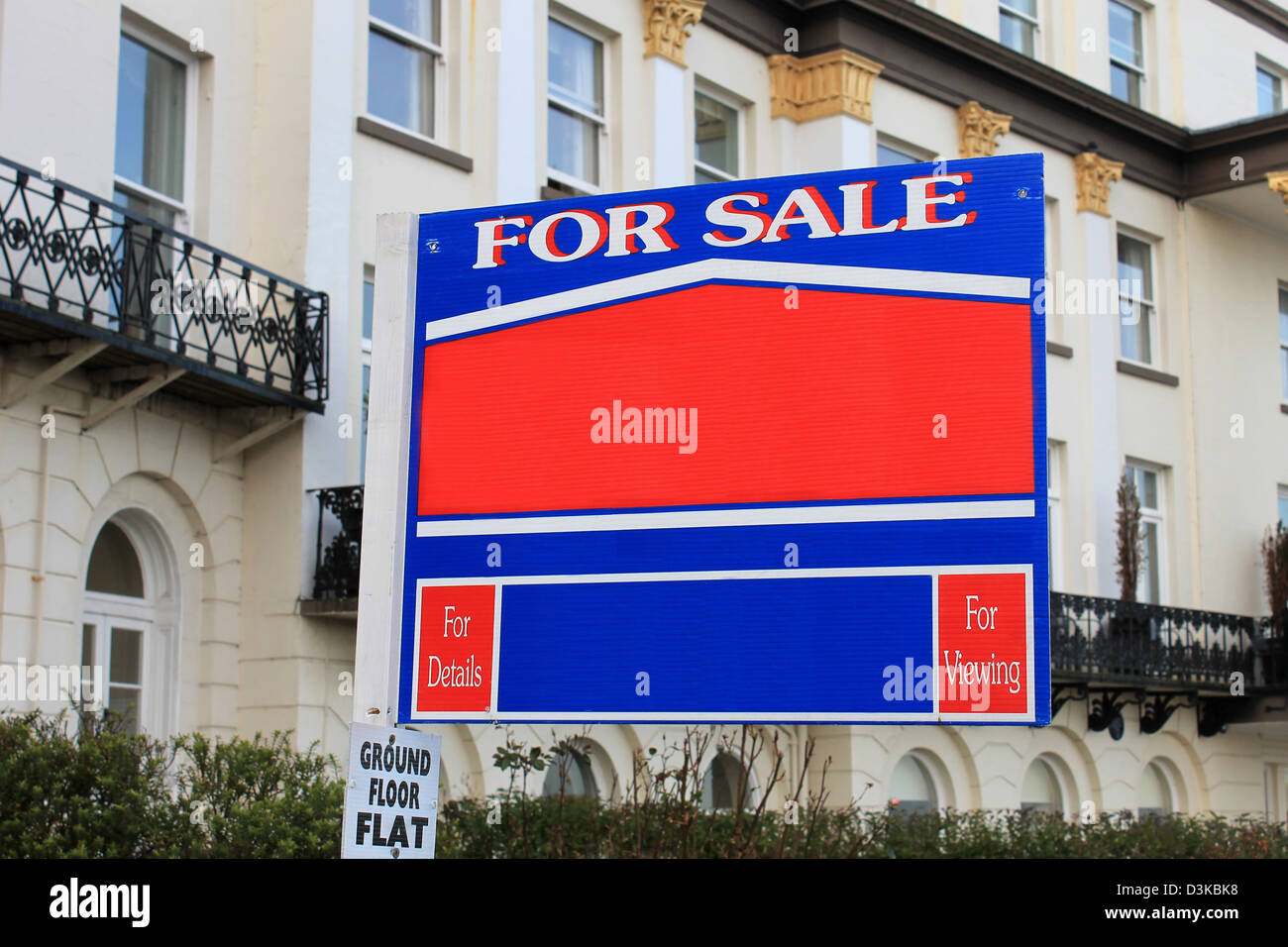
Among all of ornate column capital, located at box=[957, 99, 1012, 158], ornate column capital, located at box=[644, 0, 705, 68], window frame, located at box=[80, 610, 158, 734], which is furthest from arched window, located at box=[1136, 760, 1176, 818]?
window frame, located at box=[80, 610, 158, 734]

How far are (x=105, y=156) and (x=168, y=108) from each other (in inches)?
62.8

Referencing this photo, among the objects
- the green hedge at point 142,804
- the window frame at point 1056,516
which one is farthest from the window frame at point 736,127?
the green hedge at point 142,804

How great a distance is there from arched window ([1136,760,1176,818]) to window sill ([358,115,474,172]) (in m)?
16.1

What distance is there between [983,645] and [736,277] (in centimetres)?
149

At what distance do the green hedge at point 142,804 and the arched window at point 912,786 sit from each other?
45.5ft

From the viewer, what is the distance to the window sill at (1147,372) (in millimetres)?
28594

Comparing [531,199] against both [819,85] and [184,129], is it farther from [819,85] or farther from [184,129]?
[819,85]

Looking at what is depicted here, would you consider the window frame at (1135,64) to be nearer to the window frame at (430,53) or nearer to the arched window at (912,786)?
the arched window at (912,786)

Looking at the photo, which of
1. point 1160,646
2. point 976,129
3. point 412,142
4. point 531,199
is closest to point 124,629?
point 412,142

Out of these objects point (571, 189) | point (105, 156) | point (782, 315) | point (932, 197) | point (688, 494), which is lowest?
point (688, 494)

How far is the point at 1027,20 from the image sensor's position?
93.0ft
